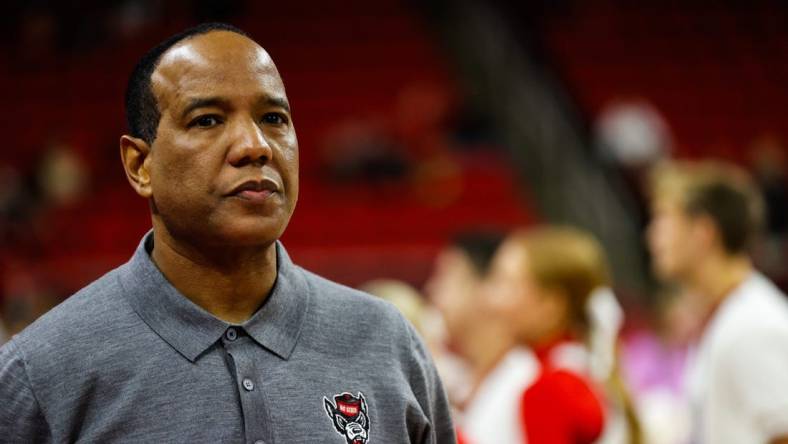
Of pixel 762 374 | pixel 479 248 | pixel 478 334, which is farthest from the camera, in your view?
pixel 479 248

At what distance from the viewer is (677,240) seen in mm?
3771

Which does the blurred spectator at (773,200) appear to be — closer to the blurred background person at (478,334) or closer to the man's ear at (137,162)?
the blurred background person at (478,334)

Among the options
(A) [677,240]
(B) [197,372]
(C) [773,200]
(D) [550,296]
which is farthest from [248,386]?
(C) [773,200]

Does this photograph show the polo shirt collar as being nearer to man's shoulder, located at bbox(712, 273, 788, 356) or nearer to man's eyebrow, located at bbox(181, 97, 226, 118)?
man's eyebrow, located at bbox(181, 97, 226, 118)

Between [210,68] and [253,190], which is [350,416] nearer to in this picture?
[253,190]

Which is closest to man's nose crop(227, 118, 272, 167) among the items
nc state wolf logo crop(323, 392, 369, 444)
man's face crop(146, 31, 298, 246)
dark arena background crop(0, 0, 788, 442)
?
man's face crop(146, 31, 298, 246)

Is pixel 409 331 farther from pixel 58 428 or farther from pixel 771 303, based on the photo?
pixel 771 303

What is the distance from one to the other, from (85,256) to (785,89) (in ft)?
23.7

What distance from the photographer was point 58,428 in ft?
5.39

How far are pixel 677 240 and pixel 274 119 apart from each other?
7.51 ft

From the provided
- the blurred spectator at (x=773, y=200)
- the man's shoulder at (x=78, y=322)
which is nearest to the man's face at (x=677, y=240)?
the man's shoulder at (x=78, y=322)

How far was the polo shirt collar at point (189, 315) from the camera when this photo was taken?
173 cm

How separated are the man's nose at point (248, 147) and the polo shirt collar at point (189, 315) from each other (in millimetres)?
231

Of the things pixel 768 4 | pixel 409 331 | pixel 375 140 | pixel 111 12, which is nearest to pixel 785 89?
pixel 768 4
